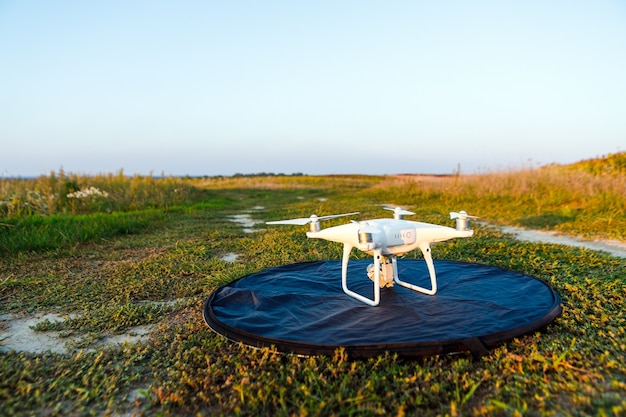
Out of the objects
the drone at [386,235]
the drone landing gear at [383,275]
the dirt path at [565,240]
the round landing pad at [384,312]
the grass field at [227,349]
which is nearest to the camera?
the grass field at [227,349]

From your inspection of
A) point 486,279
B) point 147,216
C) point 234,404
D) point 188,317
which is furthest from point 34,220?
point 486,279

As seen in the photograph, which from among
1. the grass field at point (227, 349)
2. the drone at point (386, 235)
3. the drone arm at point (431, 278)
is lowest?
the grass field at point (227, 349)

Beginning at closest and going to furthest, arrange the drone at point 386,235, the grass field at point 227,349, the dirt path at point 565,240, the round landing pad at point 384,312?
the grass field at point 227,349
the round landing pad at point 384,312
the drone at point 386,235
the dirt path at point 565,240

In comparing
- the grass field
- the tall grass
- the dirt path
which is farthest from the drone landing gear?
the tall grass

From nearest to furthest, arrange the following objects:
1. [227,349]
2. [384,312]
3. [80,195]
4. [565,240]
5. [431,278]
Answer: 1. [227,349]
2. [384,312]
3. [431,278]
4. [565,240]
5. [80,195]

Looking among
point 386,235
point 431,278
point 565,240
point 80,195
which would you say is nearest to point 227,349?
point 386,235

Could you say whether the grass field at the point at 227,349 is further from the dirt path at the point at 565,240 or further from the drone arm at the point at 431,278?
the drone arm at the point at 431,278

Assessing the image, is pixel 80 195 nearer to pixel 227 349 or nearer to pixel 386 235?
pixel 227 349

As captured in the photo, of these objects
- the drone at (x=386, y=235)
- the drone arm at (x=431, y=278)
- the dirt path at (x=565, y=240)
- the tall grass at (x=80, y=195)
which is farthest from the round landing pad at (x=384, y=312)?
the tall grass at (x=80, y=195)

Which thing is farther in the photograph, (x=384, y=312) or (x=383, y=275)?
(x=383, y=275)

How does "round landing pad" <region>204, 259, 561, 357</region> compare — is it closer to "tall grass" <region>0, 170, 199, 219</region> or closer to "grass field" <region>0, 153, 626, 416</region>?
"grass field" <region>0, 153, 626, 416</region>
